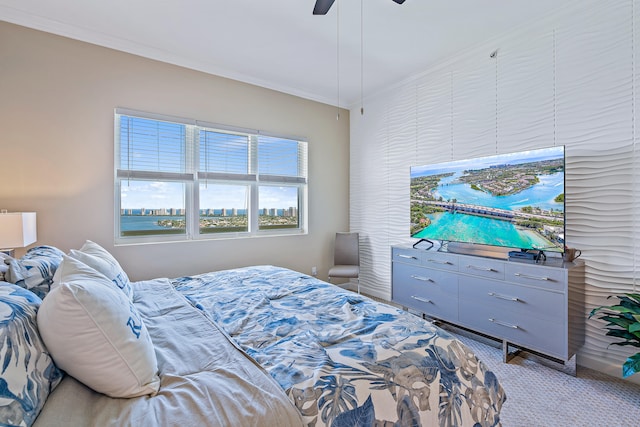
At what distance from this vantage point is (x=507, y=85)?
9.34 ft

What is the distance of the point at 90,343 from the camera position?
918 mm

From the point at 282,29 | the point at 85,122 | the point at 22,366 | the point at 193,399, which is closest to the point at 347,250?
the point at 282,29

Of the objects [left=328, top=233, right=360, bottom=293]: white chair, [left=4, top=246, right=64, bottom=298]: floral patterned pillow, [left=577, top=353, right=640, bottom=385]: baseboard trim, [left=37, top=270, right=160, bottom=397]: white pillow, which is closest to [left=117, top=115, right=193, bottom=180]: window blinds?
[left=4, top=246, right=64, bottom=298]: floral patterned pillow

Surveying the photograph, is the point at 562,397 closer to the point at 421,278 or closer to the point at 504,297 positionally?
the point at 504,297

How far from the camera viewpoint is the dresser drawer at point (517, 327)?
7.12 ft

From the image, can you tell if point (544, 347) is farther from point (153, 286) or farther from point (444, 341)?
point (153, 286)

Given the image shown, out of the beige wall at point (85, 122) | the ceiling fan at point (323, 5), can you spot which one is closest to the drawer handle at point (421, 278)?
the beige wall at point (85, 122)

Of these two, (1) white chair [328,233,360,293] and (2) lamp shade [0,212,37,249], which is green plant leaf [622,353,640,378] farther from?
(2) lamp shade [0,212,37,249]

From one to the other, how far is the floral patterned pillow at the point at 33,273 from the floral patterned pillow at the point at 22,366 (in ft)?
1.28

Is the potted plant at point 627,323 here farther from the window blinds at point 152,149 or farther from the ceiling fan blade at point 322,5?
the window blinds at point 152,149

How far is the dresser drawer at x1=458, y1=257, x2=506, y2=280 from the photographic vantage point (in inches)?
98.5

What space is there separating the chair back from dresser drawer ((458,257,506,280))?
1712 millimetres

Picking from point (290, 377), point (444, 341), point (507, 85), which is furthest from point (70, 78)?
point (507, 85)

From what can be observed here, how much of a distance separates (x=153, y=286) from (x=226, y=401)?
1562 millimetres
